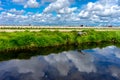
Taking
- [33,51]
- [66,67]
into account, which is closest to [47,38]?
[33,51]

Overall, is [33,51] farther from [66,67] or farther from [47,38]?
[66,67]

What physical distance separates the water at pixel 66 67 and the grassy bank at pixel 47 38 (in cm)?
772

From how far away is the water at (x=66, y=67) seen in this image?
57.9 metres

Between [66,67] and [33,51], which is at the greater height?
[33,51]

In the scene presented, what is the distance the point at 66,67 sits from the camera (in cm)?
6762

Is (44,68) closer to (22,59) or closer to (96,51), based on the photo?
(22,59)

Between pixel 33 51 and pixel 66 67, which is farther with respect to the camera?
pixel 33 51

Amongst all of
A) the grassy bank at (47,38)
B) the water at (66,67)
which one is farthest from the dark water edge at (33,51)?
the water at (66,67)

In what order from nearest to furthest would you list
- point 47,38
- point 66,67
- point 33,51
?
point 66,67 → point 33,51 → point 47,38

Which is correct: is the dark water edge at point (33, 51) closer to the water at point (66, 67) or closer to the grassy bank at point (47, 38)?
the grassy bank at point (47, 38)

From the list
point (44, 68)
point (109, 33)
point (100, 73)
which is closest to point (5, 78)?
point (44, 68)

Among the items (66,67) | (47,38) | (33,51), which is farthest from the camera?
(47,38)

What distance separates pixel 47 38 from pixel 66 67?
94.3 ft

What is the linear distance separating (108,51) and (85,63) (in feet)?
79.4
